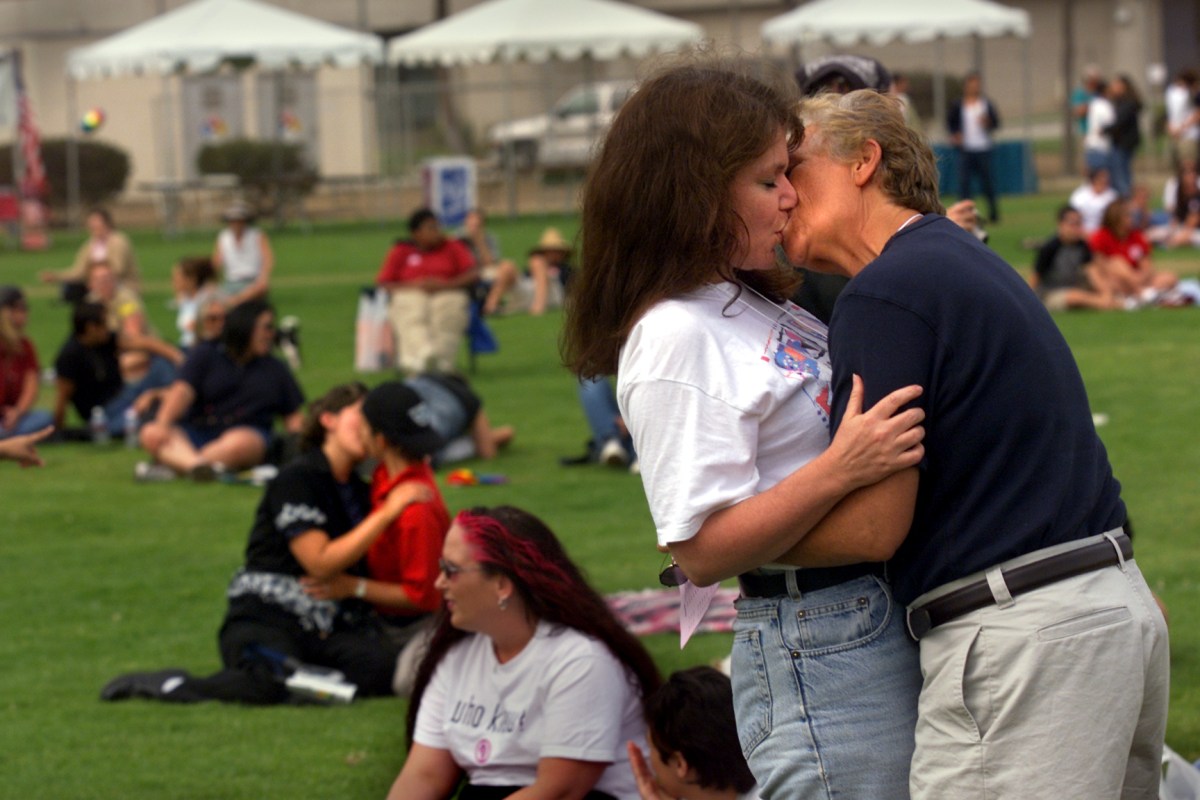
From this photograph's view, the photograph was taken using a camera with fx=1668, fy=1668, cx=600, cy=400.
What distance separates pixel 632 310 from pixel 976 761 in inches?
31.3

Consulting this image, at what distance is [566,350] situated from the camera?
264 cm

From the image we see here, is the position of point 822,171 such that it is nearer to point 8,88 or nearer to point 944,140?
point 944,140

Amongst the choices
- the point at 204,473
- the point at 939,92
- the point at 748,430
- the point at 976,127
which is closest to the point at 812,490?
the point at 748,430

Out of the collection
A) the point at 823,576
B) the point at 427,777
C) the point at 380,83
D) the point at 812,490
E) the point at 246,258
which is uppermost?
the point at 380,83

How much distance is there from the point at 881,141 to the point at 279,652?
4.02 meters

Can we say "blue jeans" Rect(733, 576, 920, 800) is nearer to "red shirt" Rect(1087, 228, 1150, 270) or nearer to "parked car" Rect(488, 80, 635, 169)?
"red shirt" Rect(1087, 228, 1150, 270)

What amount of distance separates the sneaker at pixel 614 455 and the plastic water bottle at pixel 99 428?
4.26m

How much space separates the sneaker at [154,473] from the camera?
10797 mm

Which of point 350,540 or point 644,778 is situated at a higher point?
point 350,540

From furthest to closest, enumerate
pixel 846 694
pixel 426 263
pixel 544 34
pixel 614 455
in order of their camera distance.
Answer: pixel 544 34
pixel 426 263
pixel 614 455
pixel 846 694

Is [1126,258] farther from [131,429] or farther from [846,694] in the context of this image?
[846,694]

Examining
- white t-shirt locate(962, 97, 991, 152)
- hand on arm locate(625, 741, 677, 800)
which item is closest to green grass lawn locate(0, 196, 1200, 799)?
hand on arm locate(625, 741, 677, 800)

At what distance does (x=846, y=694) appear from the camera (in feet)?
7.74

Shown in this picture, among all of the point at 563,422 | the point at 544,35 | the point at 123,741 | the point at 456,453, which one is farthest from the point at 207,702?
the point at 544,35
